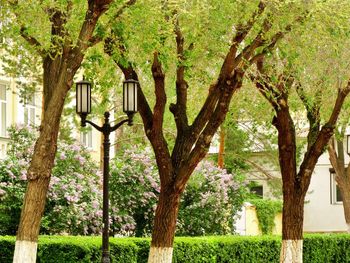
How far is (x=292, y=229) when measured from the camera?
25.9 m

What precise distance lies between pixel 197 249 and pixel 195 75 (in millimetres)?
5260

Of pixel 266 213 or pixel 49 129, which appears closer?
pixel 49 129

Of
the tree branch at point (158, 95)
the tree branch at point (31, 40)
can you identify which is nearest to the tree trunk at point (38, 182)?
the tree branch at point (31, 40)

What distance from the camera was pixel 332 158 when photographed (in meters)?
38.3

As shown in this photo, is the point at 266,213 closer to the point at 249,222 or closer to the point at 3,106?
the point at 249,222

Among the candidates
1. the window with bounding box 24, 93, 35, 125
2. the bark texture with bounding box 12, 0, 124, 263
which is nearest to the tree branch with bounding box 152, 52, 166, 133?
the bark texture with bounding box 12, 0, 124, 263

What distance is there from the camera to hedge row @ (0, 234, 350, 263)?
2108cm

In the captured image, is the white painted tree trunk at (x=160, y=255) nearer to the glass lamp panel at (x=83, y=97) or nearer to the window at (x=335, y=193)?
the glass lamp panel at (x=83, y=97)

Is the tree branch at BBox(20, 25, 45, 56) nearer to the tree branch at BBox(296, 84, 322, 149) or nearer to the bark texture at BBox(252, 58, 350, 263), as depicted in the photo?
the tree branch at BBox(296, 84, 322, 149)

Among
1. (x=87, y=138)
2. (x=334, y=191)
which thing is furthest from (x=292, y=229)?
(x=334, y=191)

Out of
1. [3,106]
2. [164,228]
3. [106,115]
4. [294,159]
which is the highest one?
[3,106]

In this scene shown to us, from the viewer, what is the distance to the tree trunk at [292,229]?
25766 mm

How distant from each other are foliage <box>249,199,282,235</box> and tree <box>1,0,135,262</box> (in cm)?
2495

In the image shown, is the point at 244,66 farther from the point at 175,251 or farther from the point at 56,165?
the point at 56,165
